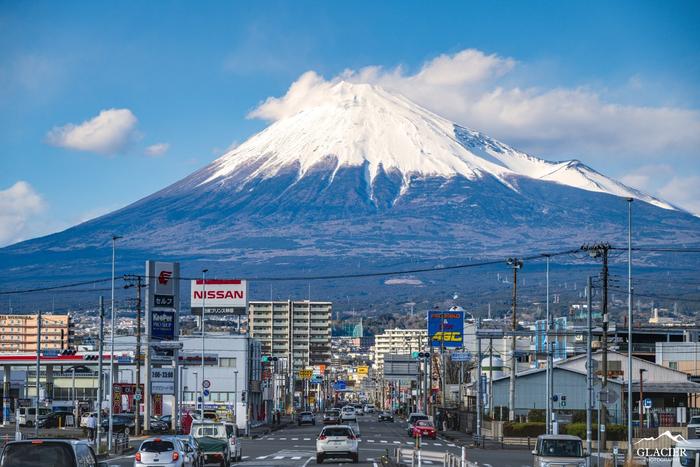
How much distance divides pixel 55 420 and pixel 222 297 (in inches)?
1852

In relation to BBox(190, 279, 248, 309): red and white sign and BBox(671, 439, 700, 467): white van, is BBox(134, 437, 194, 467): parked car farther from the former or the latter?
BBox(190, 279, 248, 309): red and white sign

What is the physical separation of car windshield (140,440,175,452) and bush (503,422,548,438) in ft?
142

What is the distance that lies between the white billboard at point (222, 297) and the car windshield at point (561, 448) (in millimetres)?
97853

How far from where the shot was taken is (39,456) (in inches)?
1169

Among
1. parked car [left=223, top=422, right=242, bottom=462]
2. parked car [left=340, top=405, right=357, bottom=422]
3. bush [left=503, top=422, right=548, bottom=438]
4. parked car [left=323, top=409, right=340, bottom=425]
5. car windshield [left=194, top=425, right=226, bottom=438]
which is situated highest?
car windshield [left=194, top=425, right=226, bottom=438]

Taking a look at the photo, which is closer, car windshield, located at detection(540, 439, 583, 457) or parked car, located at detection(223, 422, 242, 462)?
car windshield, located at detection(540, 439, 583, 457)

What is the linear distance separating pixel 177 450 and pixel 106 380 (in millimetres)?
91928

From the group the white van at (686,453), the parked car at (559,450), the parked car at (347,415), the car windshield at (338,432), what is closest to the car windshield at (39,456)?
the white van at (686,453)

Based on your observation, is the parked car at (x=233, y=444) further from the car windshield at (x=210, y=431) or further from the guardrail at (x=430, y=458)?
the guardrail at (x=430, y=458)

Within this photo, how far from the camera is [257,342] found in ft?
470

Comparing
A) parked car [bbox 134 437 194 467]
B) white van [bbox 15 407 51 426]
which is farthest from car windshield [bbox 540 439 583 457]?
white van [bbox 15 407 51 426]

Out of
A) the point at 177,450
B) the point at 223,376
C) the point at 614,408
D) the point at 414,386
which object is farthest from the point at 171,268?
the point at 414,386

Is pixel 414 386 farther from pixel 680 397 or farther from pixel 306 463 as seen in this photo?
pixel 306 463

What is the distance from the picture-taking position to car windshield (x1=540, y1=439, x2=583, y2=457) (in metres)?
45.9
